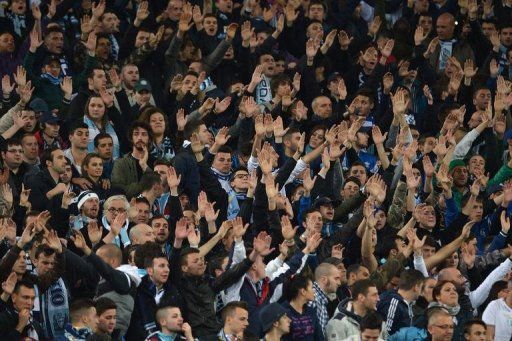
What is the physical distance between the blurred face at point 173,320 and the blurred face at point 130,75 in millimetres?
5438

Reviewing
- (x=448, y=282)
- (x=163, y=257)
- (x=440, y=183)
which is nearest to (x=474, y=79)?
(x=440, y=183)

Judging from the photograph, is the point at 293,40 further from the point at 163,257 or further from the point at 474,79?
the point at 163,257

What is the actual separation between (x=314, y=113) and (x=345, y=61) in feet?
5.51

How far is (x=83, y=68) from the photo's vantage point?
18.7 meters

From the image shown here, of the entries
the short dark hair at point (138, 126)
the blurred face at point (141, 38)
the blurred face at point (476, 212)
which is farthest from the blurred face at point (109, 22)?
the blurred face at point (476, 212)

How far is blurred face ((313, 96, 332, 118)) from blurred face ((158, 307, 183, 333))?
5918 mm

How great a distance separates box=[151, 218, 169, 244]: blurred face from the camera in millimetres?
15039

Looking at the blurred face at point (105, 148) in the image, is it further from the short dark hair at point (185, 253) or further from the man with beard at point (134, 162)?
the short dark hair at point (185, 253)

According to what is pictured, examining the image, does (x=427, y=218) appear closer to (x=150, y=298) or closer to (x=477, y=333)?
(x=477, y=333)

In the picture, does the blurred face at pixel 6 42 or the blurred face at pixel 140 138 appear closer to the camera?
the blurred face at pixel 140 138

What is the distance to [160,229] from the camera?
593 inches

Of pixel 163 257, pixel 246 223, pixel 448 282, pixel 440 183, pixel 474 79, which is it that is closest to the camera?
pixel 163 257

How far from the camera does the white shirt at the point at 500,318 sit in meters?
15.4

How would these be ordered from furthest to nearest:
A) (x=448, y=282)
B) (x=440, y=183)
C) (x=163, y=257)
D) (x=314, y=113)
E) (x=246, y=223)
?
(x=314, y=113), (x=440, y=183), (x=246, y=223), (x=448, y=282), (x=163, y=257)
